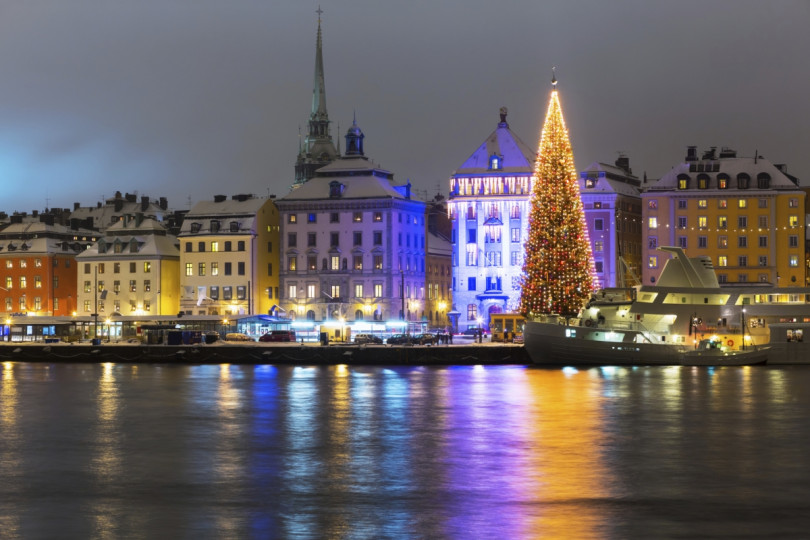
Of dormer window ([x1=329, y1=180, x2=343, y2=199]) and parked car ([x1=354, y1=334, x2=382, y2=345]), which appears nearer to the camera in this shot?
parked car ([x1=354, y1=334, x2=382, y2=345])

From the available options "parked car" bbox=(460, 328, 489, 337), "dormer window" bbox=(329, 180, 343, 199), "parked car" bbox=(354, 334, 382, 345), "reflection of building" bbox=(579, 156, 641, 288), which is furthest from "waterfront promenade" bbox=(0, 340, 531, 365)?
"dormer window" bbox=(329, 180, 343, 199)

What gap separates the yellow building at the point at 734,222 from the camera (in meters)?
124

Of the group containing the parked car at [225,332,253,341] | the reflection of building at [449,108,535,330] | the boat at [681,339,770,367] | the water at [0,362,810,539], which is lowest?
the water at [0,362,810,539]

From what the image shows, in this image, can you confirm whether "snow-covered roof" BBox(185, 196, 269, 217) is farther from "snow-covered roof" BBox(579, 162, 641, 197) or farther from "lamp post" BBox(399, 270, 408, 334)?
"snow-covered roof" BBox(579, 162, 641, 197)

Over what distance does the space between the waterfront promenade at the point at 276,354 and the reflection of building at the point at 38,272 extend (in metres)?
35.4

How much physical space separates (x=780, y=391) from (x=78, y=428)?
33031 mm

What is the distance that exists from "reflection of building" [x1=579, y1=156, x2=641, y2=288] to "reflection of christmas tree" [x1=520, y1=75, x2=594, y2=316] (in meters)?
30.8

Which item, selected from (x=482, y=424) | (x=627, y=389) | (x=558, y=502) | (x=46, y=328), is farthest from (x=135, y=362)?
(x=558, y=502)

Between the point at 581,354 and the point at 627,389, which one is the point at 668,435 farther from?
the point at 581,354

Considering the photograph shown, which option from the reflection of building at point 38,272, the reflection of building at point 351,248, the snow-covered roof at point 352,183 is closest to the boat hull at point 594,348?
the reflection of building at point 351,248

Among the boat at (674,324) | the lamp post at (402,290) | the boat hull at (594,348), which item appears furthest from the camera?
the lamp post at (402,290)

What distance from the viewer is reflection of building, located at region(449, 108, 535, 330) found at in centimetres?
12169

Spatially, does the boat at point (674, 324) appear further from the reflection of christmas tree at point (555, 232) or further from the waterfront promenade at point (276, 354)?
the waterfront promenade at point (276, 354)

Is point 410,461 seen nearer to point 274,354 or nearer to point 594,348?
point 594,348
